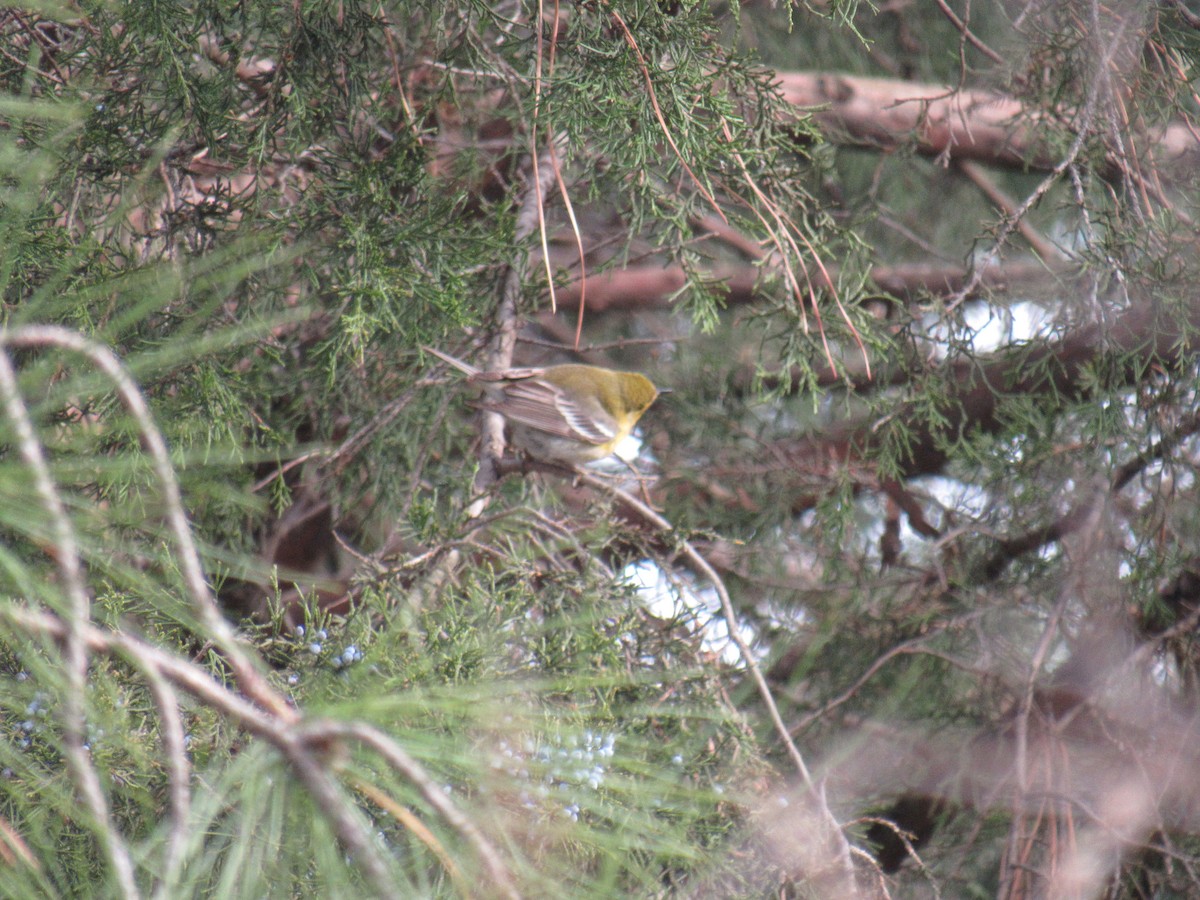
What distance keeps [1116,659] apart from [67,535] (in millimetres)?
2557

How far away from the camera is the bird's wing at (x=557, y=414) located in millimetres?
2954

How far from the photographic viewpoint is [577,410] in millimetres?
3402

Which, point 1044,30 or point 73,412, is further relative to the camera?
point 1044,30

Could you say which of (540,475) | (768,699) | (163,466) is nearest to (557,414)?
(540,475)

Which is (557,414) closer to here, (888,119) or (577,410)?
(577,410)

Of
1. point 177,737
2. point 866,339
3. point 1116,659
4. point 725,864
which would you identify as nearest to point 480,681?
point 725,864

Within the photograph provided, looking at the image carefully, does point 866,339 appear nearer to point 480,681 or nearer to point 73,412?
point 480,681

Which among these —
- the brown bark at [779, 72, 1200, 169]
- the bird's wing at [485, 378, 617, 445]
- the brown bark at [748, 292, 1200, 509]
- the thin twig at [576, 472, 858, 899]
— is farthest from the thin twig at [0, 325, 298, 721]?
the brown bark at [779, 72, 1200, 169]

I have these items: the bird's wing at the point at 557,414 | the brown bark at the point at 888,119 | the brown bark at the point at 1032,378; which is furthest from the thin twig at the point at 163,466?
the brown bark at the point at 888,119

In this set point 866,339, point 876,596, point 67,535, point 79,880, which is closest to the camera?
point 67,535

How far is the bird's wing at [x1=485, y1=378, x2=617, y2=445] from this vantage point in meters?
2.95

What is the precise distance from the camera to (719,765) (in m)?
1.93

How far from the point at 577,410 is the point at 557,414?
4.5 inches

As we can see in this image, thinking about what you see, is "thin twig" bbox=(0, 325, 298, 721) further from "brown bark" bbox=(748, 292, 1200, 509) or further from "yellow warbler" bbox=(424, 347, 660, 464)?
"yellow warbler" bbox=(424, 347, 660, 464)
